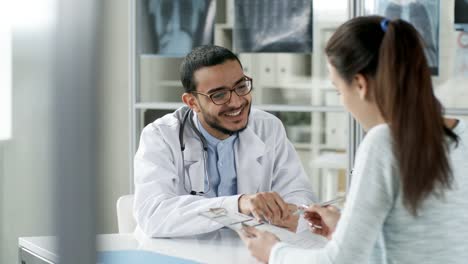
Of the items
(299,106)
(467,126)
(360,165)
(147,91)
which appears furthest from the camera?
(147,91)

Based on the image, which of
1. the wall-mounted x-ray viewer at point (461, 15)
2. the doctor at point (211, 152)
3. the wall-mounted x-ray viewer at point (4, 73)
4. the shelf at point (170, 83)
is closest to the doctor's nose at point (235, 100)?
the doctor at point (211, 152)

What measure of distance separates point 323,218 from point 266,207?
0.24m

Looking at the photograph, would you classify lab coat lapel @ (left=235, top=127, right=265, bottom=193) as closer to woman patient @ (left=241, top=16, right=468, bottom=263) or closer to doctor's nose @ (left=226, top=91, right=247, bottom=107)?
doctor's nose @ (left=226, top=91, right=247, bottom=107)

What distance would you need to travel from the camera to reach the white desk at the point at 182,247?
1.68m

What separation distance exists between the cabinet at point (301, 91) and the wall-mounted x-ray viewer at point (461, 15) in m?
0.47

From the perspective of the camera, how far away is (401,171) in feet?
3.56

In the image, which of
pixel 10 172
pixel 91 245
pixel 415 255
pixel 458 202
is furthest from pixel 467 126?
pixel 10 172

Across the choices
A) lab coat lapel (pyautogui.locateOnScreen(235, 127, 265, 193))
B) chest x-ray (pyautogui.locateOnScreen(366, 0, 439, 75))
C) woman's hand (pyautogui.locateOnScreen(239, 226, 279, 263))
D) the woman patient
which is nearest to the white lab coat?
lab coat lapel (pyautogui.locateOnScreen(235, 127, 265, 193))

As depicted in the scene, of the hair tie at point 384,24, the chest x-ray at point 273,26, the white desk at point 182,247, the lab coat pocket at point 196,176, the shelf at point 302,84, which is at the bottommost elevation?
the white desk at point 182,247

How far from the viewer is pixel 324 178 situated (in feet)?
10.7

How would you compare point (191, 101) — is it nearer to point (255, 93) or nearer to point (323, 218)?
point (323, 218)

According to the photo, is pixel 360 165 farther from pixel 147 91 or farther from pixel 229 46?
pixel 147 91

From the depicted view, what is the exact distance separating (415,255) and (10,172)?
3.15m

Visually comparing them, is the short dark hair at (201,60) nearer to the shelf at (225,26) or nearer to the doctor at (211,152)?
the doctor at (211,152)
